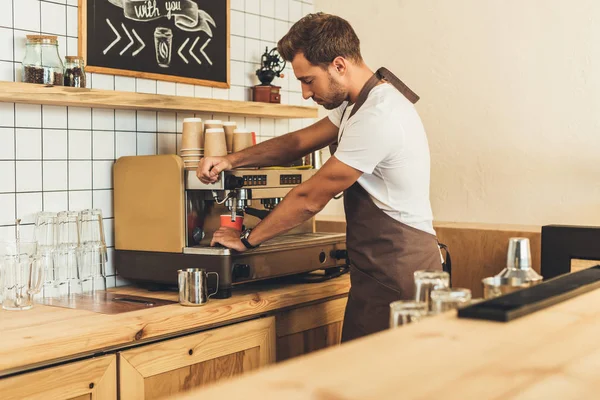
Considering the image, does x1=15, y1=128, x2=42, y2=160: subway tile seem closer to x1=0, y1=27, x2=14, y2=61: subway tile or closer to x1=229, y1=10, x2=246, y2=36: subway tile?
x1=0, y1=27, x2=14, y2=61: subway tile

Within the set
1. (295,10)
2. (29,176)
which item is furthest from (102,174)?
(295,10)

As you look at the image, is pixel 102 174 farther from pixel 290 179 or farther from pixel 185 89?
pixel 290 179

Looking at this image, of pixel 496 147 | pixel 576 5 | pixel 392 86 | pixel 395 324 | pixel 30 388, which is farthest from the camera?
pixel 496 147

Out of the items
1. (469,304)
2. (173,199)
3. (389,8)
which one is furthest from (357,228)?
(389,8)

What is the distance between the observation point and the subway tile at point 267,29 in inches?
138

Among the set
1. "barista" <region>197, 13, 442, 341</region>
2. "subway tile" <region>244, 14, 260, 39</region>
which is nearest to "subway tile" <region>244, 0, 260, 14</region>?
"subway tile" <region>244, 14, 260, 39</region>

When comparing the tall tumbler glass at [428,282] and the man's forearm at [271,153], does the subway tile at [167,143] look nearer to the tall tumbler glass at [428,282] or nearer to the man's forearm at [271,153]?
the man's forearm at [271,153]

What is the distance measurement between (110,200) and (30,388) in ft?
3.39

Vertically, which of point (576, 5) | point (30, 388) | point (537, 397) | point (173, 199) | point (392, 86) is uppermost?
point (576, 5)

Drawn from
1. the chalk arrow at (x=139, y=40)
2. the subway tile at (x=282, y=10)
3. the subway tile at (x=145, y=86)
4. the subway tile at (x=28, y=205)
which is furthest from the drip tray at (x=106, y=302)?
the subway tile at (x=282, y=10)

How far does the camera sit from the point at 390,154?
2.34 metres

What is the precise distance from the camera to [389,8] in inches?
146

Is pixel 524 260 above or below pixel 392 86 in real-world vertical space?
below

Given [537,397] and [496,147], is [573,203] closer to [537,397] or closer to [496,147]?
[496,147]
